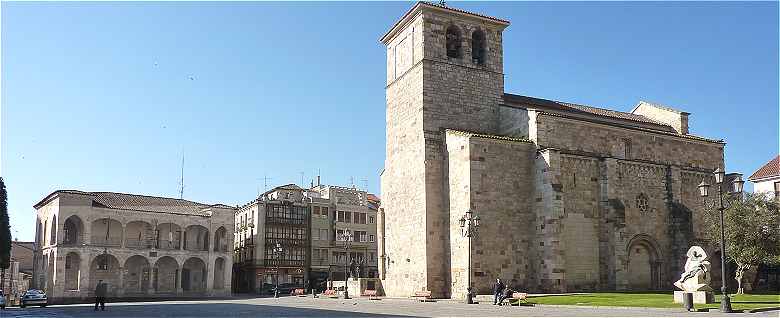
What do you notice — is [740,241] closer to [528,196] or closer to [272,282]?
[528,196]

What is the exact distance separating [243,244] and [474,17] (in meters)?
42.6

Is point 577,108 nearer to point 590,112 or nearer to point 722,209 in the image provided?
point 590,112

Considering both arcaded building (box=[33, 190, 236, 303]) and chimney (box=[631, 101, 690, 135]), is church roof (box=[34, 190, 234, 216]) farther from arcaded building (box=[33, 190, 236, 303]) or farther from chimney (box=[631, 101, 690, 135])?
chimney (box=[631, 101, 690, 135])

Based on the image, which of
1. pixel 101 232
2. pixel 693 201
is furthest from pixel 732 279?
pixel 101 232

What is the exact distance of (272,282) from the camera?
248ft

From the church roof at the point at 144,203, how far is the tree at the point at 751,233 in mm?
43364

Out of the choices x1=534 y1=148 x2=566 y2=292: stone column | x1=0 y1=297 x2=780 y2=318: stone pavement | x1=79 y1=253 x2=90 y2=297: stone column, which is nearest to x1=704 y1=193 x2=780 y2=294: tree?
x1=534 y1=148 x2=566 y2=292: stone column

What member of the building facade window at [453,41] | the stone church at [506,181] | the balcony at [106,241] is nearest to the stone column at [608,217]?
the stone church at [506,181]

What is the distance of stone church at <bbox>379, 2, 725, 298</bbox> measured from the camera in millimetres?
40219

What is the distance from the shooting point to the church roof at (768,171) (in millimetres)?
56059

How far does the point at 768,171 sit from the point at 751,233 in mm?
20524

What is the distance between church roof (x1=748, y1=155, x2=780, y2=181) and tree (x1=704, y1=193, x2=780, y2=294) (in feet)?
55.8

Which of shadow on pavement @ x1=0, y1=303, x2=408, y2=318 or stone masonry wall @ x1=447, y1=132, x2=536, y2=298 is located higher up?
stone masonry wall @ x1=447, y1=132, x2=536, y2=298

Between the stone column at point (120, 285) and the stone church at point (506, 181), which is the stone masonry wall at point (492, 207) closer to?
the stone church at point (506, 181)
